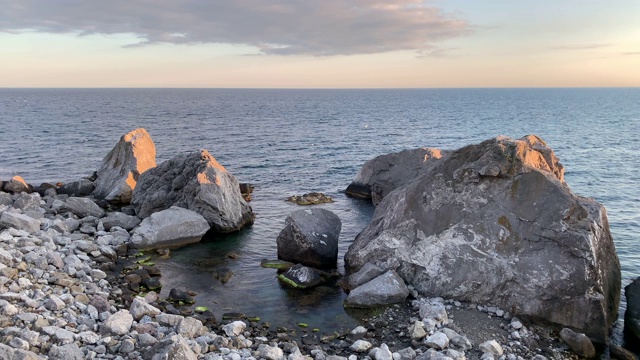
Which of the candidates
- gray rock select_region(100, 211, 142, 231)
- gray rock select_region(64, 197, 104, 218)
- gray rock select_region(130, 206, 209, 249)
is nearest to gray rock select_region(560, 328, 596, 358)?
gray rock select_region(130, 206, 209, 249)

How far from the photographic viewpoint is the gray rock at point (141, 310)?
1680 centimetres

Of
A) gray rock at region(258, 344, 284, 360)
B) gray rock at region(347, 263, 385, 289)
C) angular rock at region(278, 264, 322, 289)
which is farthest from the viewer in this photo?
angular rock at region(278, 264, 322, 289)

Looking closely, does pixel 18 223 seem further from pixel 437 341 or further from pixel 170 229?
pixel 437 341

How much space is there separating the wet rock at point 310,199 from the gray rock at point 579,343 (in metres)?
22.1

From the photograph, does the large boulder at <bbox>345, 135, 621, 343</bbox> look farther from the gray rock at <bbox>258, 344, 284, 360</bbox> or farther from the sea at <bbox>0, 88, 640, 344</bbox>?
the gray rock at <bbox>258, 344, 284, 360</bbox>

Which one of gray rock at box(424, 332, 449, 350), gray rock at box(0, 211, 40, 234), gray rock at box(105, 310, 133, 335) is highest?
gray rock at box(0, 211, 40, 234)

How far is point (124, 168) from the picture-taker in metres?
34.7

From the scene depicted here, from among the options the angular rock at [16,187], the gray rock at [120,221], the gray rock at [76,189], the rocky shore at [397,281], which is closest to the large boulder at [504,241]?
the rocky shore at [397,281]

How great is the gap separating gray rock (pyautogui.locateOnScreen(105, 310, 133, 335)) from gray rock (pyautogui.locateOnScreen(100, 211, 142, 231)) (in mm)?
11911

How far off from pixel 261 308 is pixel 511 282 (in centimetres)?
930

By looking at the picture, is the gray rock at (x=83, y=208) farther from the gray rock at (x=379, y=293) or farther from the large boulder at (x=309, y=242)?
the gray rock at (x=379, y=293)

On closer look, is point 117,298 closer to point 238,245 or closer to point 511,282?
point 238,245

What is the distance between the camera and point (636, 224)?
3186 centimetres

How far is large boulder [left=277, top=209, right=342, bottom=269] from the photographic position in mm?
23250
